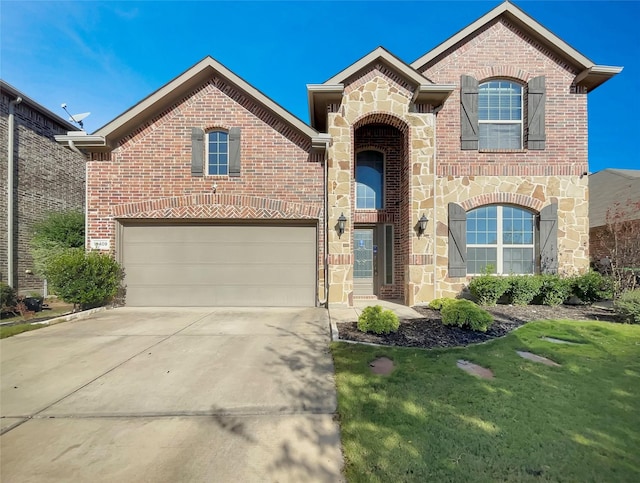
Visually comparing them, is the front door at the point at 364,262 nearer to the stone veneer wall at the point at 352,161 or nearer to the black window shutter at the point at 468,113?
the stone veneer wall at the point at 352,161

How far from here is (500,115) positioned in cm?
A: 927

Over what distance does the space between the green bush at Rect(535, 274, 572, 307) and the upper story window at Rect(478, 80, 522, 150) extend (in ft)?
13.1

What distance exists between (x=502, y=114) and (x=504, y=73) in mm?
1147

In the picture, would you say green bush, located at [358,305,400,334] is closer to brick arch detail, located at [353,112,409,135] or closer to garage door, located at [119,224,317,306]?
garage door, located at [119,224,317,306]

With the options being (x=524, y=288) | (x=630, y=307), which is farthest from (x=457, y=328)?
(x=630, y=307)

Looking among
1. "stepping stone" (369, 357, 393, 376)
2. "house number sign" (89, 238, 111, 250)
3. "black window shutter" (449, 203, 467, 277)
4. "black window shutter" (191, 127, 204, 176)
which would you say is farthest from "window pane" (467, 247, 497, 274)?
"house number sign" (89, 238, 111, 250)

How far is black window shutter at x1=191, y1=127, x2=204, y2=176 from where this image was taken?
8.64m

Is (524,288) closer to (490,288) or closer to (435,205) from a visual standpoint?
(490,288)

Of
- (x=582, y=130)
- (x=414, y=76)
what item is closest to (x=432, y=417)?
(x=414, y=76)

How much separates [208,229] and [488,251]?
26.5 ft

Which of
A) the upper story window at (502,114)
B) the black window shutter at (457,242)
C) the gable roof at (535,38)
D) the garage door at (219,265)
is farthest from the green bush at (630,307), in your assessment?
the garage door at (219,265)

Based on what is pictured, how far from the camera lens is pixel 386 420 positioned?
2836 millimetres

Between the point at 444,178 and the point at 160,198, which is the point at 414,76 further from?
the point at 160,198

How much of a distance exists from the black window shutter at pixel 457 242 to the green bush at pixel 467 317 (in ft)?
10.3
